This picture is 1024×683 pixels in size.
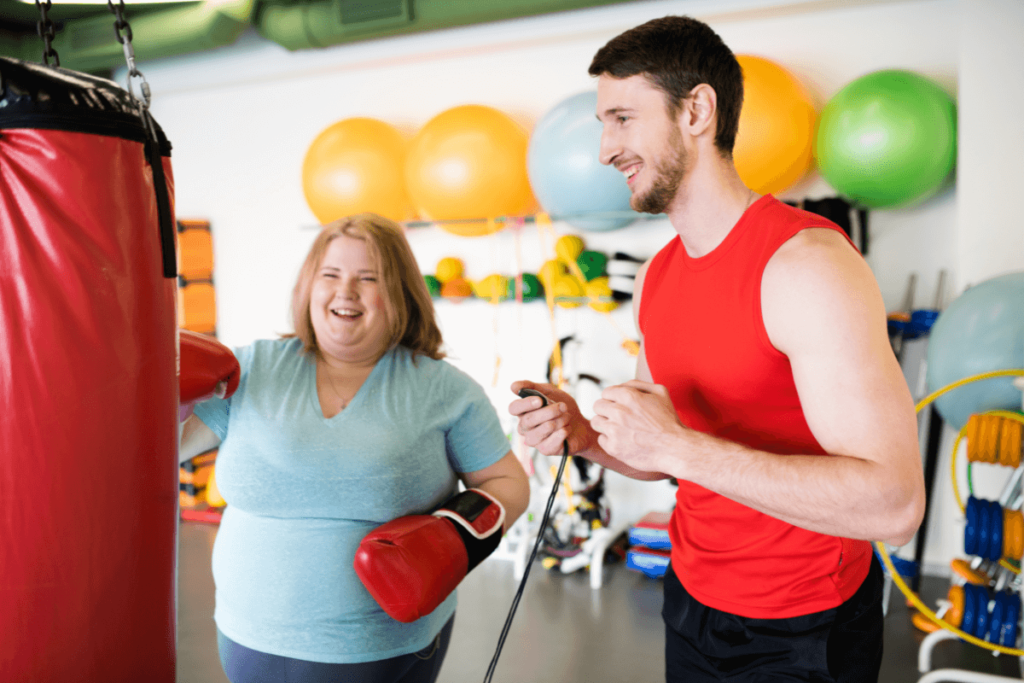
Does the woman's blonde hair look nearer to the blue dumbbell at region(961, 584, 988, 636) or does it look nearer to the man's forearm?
the man's forearm

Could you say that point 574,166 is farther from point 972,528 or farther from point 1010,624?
point 1010,624

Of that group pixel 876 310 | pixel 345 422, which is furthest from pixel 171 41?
pixel 876 310

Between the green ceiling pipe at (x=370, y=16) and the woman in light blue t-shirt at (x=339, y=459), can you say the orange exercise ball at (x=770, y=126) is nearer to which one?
the green ceiling pipe at (x=370, y=16)

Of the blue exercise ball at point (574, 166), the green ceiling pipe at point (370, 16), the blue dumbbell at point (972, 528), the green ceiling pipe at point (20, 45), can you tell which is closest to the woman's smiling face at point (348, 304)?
the blue exercise ball at point (574, 166)

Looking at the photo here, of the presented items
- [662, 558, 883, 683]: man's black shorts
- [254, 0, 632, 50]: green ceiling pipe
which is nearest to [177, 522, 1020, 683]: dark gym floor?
[662, 558, 883, 683]: man's black shorts

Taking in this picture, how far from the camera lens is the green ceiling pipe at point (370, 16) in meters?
3.86

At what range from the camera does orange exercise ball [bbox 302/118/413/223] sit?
3865 mm

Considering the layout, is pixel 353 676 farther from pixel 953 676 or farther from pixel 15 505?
pixel 953 676

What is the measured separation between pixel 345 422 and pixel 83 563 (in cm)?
77

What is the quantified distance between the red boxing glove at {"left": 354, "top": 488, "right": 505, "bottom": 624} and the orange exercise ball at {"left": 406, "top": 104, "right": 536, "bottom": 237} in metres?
2.36

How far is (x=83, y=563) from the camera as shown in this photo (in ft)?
2.60

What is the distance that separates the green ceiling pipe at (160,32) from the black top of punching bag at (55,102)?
3763mm

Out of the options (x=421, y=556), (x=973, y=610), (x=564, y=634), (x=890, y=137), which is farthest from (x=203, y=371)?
(x=890, y=137)

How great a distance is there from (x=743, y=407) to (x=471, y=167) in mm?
2633
